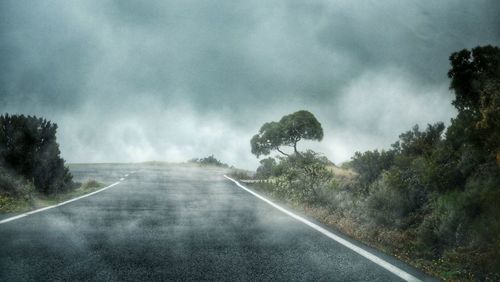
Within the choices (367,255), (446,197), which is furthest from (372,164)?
(367,255)

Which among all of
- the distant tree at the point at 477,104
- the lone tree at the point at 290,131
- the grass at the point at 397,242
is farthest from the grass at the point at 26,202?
the lone tree at the point at 290,131

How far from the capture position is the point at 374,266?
5.21 m

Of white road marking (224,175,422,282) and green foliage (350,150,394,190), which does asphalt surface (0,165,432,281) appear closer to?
white road marking (224,175,422,282)

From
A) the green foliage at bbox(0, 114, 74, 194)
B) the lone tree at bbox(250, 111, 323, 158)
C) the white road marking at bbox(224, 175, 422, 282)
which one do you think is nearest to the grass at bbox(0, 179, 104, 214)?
the green foliage at bbox(0, 114, 74, 194)

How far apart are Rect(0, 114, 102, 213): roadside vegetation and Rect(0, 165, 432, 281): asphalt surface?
3.90 m

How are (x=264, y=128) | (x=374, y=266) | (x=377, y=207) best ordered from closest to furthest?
(x=374, y=266), (x=377, y=207), (x=264, y=128)

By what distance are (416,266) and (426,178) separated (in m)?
4.43

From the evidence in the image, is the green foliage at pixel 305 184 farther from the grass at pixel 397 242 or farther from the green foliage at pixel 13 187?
the green foliage at pixel 13 187

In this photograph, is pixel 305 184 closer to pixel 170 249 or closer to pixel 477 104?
pixel 477 104

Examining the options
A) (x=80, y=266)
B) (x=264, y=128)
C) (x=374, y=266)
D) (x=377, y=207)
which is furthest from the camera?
(x=264, y=128)

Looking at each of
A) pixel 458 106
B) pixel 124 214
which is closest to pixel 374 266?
pixel 124 214

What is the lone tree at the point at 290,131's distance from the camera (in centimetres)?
5375

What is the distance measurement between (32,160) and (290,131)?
41.5 metres

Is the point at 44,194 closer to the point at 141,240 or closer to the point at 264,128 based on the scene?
the point at 141,240
